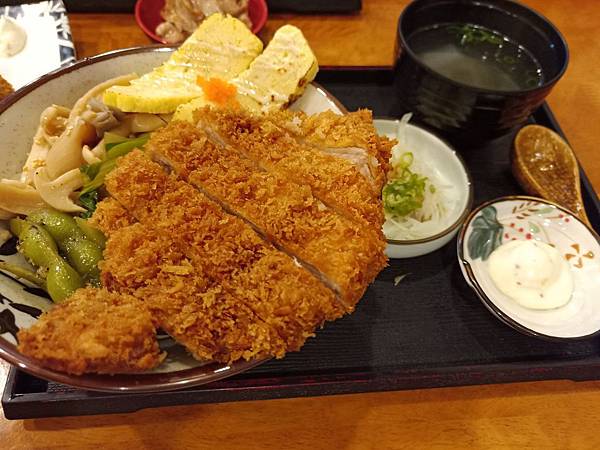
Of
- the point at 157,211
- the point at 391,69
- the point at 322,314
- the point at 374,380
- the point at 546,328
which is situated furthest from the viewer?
the point at 391,69

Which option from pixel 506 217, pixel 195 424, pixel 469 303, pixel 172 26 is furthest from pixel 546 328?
pixel 172 26

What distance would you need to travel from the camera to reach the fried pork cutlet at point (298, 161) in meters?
1.49

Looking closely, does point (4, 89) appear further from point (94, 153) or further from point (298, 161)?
point (298, 161)

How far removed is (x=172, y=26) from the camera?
2641mm

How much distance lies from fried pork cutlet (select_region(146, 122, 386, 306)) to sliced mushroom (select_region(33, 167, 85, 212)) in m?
0.34

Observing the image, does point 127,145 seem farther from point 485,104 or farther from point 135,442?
point 485,104

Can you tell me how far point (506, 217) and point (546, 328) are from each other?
20.9 inches

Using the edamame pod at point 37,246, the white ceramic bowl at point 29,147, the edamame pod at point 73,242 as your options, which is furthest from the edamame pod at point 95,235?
the white ceramic bowl at point 29,147

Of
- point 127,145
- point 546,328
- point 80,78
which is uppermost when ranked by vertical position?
point 80,78

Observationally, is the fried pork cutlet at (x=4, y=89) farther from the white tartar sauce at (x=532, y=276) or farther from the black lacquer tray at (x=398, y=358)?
the white tartar sauce at (x=532, y=276)

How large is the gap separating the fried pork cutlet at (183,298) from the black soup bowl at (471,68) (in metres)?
1.34

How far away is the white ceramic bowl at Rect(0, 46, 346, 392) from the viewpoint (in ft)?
3.96

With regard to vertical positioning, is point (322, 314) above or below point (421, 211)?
above

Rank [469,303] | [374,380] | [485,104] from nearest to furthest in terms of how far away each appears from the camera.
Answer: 1. [374,380]
2. [469,303]
3. [485,104]
